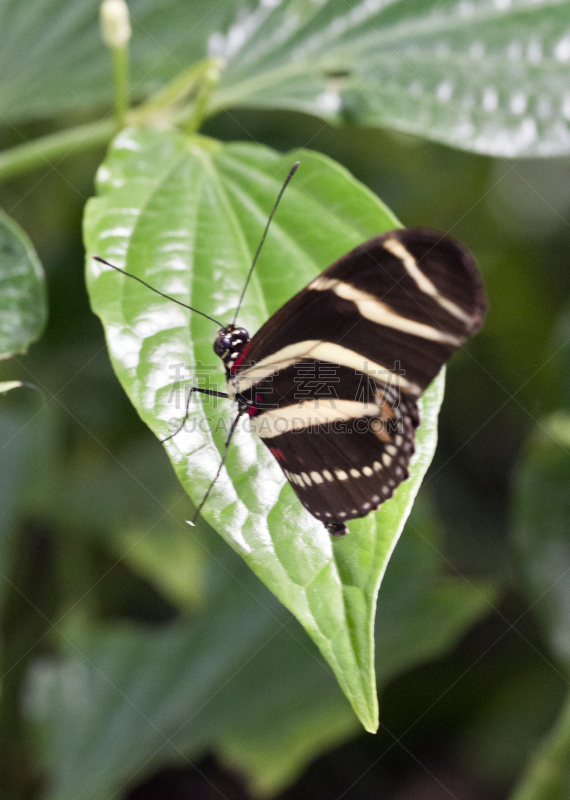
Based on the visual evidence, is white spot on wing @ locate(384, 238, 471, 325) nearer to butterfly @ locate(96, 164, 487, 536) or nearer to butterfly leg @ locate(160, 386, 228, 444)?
butterfly @ locate(96, 164, 487, 536)

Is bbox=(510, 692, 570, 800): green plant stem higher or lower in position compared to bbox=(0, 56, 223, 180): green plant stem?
lower

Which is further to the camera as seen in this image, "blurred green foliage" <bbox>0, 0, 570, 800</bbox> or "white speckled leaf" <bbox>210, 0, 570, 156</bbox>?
"blurred green foliage" <bbox>0, 0, 570, 800</bbox>

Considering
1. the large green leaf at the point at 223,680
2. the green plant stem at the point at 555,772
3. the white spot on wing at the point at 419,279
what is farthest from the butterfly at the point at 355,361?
the green plant stem at the point at 555,772

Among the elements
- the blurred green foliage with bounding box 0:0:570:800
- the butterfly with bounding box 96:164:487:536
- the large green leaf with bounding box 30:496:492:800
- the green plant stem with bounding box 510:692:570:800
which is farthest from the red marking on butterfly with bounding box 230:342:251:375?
the green plant stem with bounding box 510:692:570:800

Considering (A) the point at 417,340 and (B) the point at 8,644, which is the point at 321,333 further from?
(B) the point at 8,644

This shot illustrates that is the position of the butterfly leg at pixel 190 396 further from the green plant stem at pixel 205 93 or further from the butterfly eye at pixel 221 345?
the green plant stem at pixel 205 93

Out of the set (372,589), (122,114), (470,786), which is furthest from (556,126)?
(470,786)
